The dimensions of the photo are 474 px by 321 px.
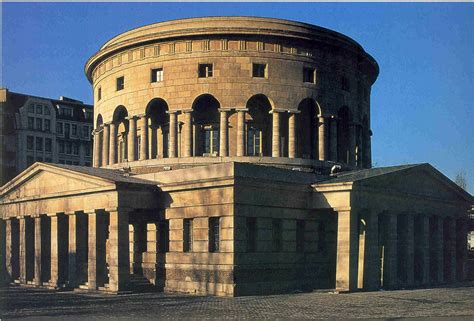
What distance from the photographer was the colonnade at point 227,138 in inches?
1913

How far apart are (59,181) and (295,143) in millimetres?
16491

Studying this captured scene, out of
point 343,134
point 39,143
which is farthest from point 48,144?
point 343,134

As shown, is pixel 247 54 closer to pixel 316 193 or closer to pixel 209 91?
pixel 209 91

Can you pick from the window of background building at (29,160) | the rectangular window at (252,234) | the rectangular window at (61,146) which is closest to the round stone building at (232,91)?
the rectangular window at (252,234)

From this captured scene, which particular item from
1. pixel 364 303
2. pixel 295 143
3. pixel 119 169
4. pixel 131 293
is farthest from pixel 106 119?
pixel 364 303

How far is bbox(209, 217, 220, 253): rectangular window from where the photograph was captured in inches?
1537

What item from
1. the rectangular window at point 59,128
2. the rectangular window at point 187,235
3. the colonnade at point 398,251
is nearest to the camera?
the colonnade at point 398,251

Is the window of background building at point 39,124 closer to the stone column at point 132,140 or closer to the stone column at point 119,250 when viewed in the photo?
the stone column at point 132,140

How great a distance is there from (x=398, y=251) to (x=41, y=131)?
2676 inches

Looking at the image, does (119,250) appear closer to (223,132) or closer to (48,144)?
(223,132)

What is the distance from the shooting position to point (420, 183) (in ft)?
157

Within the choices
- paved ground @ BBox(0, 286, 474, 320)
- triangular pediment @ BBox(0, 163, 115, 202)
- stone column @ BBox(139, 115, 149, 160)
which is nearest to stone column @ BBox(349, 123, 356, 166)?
stone column @ BBox(139, 115, 149, 160)

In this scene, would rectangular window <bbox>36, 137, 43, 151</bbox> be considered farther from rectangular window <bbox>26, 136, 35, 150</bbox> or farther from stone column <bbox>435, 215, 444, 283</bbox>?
stone column <bbox>435, 215, 444, 283</bbox>

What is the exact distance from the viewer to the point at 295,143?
49.7 meters
